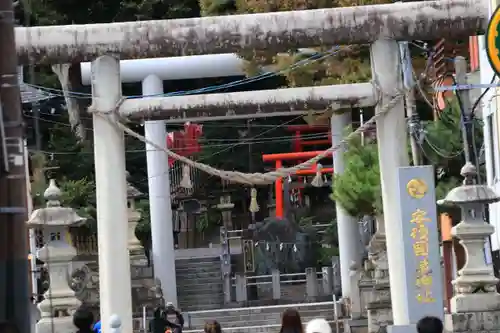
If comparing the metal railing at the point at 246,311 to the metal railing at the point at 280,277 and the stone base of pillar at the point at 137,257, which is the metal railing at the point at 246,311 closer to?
the stone base of pillar at the point at 137,257

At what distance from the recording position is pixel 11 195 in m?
7.23

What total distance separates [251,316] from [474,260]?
45.2 ft

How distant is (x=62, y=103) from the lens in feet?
142

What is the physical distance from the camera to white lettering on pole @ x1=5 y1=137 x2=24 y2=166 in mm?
7305

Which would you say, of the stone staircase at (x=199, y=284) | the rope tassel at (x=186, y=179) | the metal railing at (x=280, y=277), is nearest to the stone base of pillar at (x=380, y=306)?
the metal railing at (x=280, y=277)

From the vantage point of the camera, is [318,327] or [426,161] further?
[426,161]

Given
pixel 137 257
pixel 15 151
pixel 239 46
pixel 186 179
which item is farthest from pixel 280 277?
pixel 15 151

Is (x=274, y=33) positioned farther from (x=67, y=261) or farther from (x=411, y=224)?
(x=67, y=261)

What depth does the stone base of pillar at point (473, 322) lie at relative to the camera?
62.1ft

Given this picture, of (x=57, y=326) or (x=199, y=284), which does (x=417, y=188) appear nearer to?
(x=57, y=326)

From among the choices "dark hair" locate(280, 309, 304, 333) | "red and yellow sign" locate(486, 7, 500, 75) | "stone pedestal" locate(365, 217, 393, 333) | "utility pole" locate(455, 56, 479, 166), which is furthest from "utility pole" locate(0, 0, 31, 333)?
"stone pedestal" locate(365, 217, 393, 333)

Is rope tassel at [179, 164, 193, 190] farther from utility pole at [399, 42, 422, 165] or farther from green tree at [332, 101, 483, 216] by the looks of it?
utility pole at [399, 42, 422, 165]

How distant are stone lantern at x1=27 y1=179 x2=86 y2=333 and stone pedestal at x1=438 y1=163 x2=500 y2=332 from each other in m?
6.32

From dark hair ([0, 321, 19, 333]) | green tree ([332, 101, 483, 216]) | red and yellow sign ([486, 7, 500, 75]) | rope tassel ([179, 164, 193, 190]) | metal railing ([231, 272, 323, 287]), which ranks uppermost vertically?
rope tassel ([179, 164, 193, 190])
